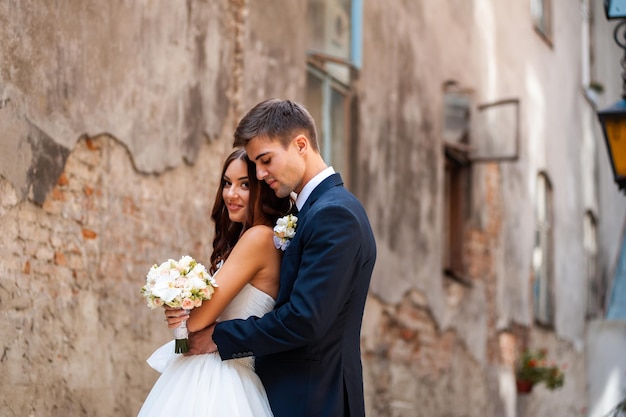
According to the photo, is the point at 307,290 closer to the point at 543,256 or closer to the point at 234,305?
the point at 234,305

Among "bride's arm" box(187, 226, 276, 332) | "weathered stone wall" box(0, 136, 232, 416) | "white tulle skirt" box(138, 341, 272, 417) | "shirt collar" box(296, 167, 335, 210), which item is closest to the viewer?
"white tulle skirt" box(138, 341, 272, 417)

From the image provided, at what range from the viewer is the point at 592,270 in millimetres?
18984

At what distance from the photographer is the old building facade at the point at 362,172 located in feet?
19.3

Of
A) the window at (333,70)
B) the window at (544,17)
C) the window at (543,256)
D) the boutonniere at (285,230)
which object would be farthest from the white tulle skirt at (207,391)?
the window at (544,17)

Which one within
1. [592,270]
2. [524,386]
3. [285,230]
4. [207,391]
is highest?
[285,230]

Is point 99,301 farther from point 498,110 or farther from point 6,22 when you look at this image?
point 498,110

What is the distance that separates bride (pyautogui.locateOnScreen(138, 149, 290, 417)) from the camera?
3678 mm

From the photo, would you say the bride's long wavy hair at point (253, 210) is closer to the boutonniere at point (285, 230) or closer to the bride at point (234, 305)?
the bride at point (234, 305)

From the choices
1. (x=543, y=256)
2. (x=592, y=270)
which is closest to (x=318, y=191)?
(x=543, y=256)

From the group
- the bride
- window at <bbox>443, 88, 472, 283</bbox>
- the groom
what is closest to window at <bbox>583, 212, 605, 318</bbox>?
window at <bbox>443, 88, 472, 283</bbox>

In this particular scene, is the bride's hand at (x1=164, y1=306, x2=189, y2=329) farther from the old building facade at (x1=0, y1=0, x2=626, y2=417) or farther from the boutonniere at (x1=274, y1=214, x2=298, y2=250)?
the old building facade at (x1=0, y1=0, x2=626, y2=417)

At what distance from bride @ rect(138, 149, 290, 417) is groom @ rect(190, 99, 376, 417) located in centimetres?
7

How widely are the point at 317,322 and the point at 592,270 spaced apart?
638 inches

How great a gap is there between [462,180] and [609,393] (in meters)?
6.41
